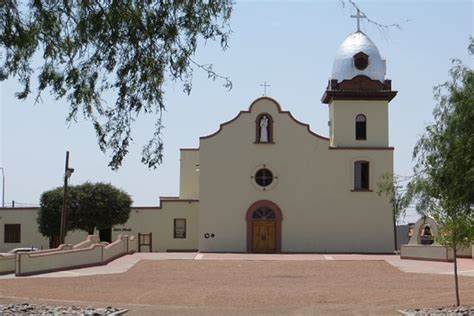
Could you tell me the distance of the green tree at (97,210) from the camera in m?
57.8

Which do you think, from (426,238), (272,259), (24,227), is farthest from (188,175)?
(426,238)

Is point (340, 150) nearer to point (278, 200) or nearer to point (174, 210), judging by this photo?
point (278, 200)

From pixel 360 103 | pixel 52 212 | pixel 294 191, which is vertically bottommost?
pixel 52 212

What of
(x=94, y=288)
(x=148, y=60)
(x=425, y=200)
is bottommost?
(x=94, y=288)

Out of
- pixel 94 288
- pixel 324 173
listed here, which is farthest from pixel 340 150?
pixel 94 288

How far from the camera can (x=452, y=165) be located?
61.0 feet

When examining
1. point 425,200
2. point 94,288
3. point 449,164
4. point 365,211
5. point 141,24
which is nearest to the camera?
point 141,24

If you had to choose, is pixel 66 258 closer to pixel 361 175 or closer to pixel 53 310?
pixel 53 310

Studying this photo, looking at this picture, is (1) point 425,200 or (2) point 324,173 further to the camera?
(2) point 324,173

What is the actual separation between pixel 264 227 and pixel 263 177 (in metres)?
3.20

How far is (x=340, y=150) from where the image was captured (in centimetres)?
5578

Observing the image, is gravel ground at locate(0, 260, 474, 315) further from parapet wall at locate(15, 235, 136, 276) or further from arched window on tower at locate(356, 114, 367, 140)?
arched window on tower at locate(356, 114, 367, 140)

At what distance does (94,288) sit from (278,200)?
91.7 feet

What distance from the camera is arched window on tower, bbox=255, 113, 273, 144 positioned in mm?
55938
